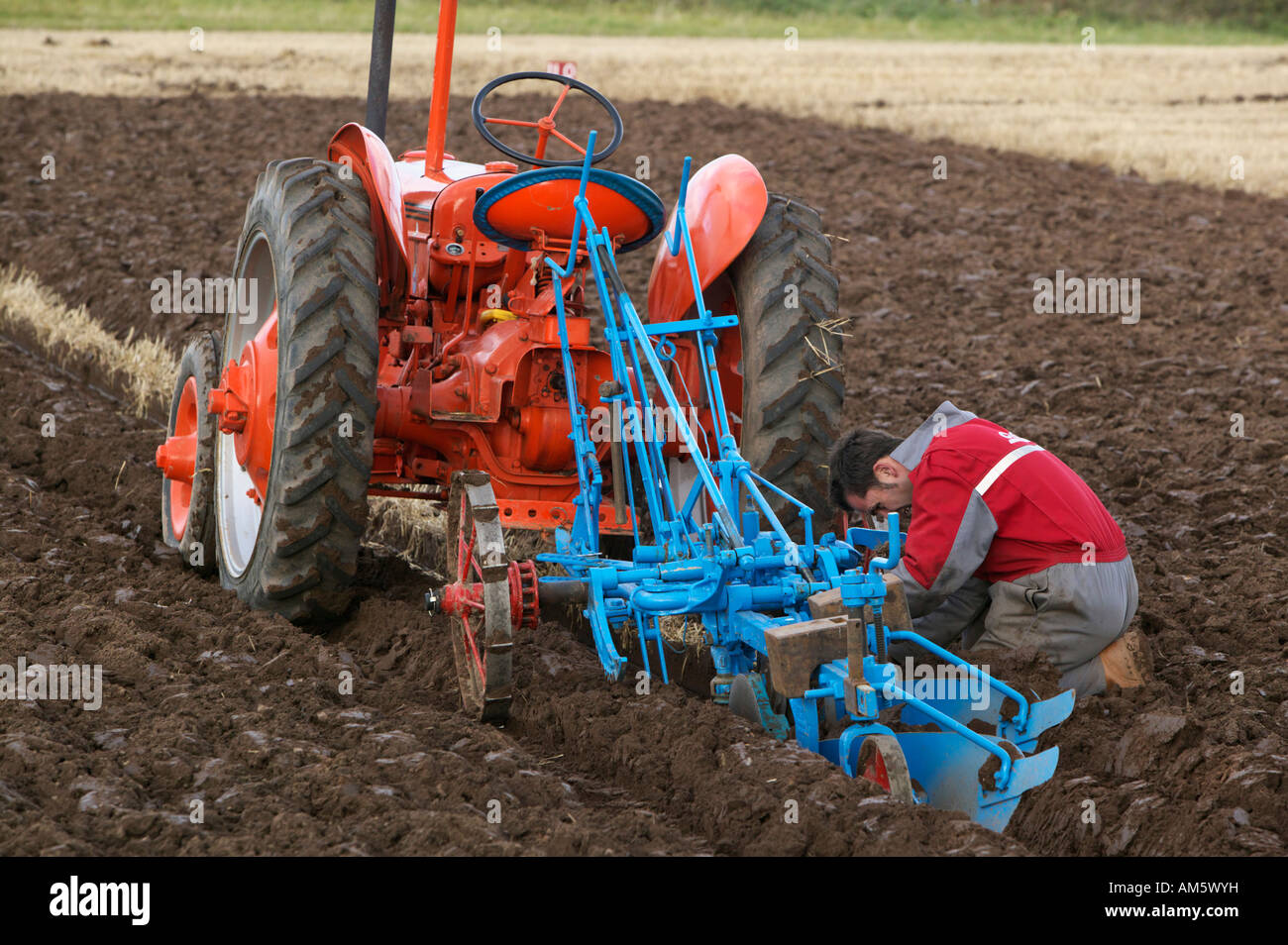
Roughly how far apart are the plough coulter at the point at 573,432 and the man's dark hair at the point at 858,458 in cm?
19

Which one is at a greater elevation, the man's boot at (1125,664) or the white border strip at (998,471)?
the white border strip at (998,471)

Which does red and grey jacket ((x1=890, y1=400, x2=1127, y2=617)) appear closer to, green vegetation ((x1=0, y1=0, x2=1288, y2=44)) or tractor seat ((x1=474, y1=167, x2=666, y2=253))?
tractor seat ((x1=474, y1=167, x2=666, y2=253))

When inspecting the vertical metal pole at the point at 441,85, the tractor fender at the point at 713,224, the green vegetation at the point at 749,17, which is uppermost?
the green vegetation at the point at 749,17

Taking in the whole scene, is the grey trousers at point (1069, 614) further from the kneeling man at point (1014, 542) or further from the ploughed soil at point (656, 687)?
the ploughed soil at point (656, 687)

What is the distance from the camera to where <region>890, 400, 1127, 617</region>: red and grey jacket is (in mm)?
4293

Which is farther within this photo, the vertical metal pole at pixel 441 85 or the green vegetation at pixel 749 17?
the green vegetation at pixel 749 17

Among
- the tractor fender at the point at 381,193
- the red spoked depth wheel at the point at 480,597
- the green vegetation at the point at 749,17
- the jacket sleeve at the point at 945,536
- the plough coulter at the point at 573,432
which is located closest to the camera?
the plough coulter at the point at 573,432

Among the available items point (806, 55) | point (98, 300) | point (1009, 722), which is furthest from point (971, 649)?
point (806, 55)

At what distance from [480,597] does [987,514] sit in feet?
5.12

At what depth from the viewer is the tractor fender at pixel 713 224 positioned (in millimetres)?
4699

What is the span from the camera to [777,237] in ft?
15.6

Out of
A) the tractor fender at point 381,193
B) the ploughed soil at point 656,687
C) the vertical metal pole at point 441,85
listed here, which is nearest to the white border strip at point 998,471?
the ploughed soil at point 656,687

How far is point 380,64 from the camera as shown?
613cm

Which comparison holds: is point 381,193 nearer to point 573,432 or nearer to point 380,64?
point 573,432
